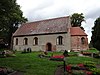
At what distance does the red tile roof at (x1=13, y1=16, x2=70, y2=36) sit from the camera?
183 ft

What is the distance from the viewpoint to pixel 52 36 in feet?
186

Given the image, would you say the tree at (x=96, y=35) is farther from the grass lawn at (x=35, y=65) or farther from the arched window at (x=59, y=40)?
the arched window at (x=59, y=40)

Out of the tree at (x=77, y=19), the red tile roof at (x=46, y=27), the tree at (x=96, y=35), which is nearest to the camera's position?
the tree at (x=96, y=35)

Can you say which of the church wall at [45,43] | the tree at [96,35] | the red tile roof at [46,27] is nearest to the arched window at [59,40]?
the church wall at [45,43]

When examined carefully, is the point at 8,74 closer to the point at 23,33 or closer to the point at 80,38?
the point at 80,38

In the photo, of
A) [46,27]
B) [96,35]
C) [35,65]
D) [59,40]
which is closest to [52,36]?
[59,40]

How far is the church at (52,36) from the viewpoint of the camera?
180 feet

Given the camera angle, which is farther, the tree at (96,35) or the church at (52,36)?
the church at (52,36)

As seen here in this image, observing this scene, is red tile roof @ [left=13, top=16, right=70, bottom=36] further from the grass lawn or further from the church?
the grass lawn

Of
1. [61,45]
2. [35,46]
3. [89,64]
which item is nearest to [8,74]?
[89,64]

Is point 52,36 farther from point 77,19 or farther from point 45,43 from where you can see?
point 77,19

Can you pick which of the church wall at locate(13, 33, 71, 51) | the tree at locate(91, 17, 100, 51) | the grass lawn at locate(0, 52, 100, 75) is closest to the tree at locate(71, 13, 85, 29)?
the church wall at locate(13, 33, 71, 51)

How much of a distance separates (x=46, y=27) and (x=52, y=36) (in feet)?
13.6

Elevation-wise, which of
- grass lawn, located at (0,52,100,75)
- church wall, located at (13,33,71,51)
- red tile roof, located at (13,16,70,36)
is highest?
red tile roof, located at (13,16,70,36)
